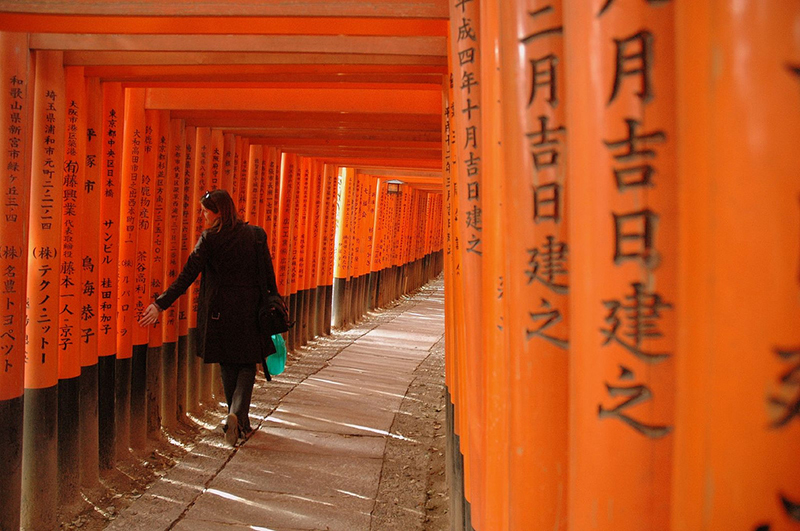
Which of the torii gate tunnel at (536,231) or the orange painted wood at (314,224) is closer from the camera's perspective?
the torii gate tunnel at (536,231)

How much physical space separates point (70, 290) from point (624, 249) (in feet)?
12.1

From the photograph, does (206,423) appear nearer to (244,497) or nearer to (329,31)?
(244,497)

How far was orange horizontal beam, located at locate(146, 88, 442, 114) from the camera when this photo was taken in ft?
Answer: 16.4

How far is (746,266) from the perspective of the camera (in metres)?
0.62

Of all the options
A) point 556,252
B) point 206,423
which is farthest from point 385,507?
point 556,252

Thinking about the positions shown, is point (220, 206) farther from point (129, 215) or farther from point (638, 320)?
point (638, 320)

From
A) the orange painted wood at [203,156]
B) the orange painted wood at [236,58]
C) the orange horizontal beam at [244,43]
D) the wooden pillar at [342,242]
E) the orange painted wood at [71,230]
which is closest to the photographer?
the orange horizontal beam at [244,43]

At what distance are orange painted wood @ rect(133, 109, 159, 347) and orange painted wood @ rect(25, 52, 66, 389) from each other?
1301 mm

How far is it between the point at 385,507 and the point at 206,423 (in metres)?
2.31

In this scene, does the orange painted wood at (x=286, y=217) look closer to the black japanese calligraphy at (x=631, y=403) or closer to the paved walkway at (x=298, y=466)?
the paved walkway at (x=298, y=466)

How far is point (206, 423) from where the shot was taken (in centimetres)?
585

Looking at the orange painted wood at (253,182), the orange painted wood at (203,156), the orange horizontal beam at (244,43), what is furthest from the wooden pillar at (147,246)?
the orange painted wood at (253,182)

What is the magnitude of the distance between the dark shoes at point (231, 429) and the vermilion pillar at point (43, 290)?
1494mm

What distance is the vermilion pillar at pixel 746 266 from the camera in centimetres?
60
